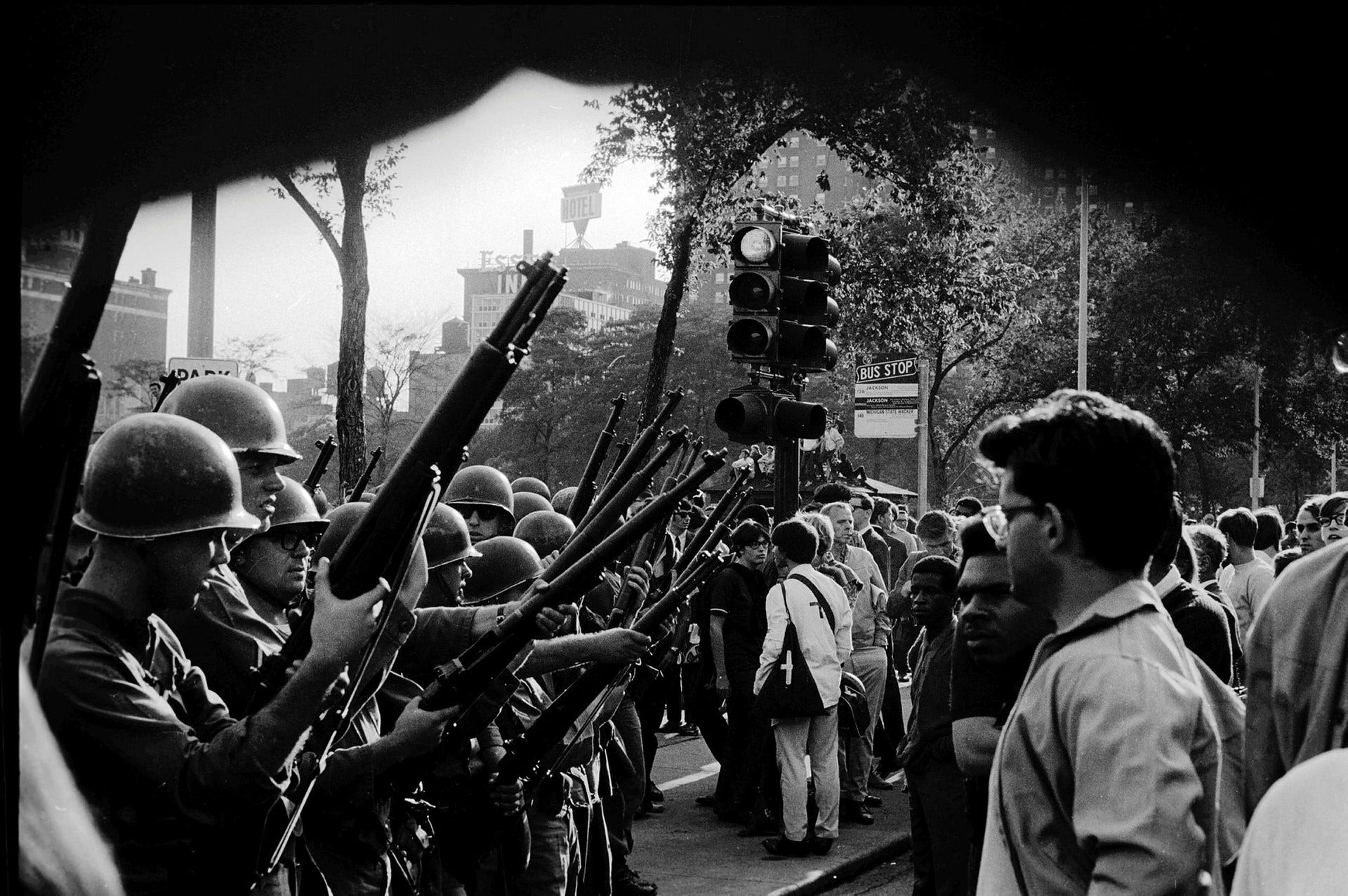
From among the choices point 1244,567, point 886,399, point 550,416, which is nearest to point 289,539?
point 1244,567

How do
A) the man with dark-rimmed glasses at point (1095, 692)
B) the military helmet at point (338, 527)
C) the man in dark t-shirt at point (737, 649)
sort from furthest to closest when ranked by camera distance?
1. the man in dark t-shirt at point (737, 649)
2. the military helmet at point (338, 527)
3. the man with dark-rimmed glasses at point (1095, 692)

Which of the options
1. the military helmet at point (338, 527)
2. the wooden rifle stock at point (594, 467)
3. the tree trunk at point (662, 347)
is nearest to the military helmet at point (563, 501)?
the tree trunk at point (662, 347)

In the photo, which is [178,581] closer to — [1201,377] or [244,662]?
[244,662]

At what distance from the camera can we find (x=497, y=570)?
17.6 feet

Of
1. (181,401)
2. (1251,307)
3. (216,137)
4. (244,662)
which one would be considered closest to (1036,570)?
(1251,307)

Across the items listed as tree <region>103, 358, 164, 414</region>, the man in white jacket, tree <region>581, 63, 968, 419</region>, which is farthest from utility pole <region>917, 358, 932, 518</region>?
tree <region>103, 358, 164, 414</region>

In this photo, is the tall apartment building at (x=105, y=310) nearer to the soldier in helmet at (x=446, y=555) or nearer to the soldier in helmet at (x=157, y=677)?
the soldier in helmet at (x=157, y=677)

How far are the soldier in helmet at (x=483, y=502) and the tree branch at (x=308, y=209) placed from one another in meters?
4.66

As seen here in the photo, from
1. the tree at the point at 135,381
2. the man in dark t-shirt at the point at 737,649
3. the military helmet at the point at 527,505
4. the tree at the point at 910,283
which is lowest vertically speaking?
the man in dark t-shirt at the point at 737,649

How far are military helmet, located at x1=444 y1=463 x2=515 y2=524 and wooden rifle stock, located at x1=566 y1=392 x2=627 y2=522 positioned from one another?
14.3 inches

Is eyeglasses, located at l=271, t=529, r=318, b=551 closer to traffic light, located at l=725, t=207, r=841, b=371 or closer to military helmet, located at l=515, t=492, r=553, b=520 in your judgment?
military helmet, located at l=515, t=492, r=553, b=520

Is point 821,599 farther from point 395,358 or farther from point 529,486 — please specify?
point 395,358

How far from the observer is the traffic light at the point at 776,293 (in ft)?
29.1

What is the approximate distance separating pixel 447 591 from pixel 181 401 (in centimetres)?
125
